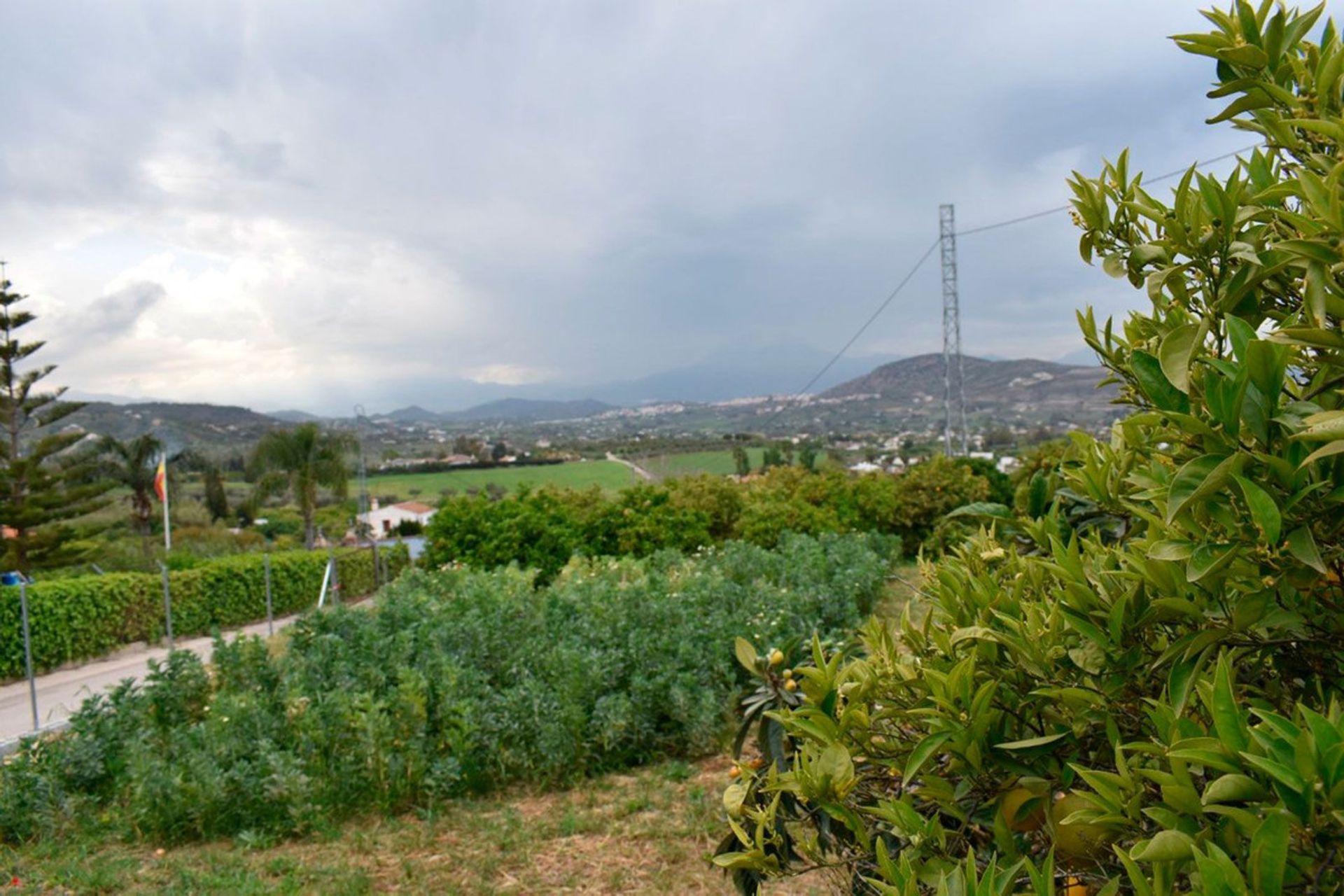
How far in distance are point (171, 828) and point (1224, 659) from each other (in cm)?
435

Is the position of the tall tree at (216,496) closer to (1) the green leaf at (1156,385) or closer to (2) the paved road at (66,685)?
(2) the paved road at (66,685)

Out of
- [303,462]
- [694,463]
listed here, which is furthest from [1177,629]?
[303,462]

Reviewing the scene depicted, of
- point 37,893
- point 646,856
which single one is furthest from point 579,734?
point 37,893

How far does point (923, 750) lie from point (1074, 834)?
0.18 meters

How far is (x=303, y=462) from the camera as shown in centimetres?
3203

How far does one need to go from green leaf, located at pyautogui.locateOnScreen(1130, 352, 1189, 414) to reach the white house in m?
35.5

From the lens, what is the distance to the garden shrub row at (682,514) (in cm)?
1027

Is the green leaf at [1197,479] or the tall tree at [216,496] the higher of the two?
the green leaf at [1197,479]

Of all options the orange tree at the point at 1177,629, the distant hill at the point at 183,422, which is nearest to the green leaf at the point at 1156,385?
the orange tree at the point at 1177,629

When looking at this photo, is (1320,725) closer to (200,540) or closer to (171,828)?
(171,828)

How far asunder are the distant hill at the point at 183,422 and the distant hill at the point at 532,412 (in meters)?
14.0

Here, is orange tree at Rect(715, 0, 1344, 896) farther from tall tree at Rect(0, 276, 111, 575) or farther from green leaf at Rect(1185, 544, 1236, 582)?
tall tree at Rect(0, 276, 111, 575)

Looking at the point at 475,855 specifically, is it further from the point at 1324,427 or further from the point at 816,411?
the point at 816,411

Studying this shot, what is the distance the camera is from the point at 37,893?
3.16 metres
